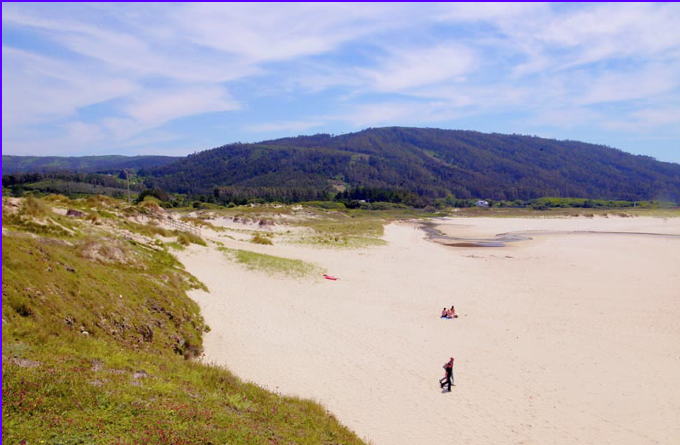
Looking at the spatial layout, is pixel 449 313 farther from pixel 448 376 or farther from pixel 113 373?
pixel 113 373

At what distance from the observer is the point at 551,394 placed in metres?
11.4

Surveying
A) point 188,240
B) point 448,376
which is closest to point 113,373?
point 448,376

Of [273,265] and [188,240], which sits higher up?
[188,240]

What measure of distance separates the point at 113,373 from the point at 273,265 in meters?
17.2

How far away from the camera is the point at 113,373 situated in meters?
7.72

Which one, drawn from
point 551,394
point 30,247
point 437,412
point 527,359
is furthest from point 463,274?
point 30,247

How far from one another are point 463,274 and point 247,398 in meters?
22.1

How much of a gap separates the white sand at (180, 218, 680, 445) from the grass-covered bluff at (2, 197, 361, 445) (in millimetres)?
1912

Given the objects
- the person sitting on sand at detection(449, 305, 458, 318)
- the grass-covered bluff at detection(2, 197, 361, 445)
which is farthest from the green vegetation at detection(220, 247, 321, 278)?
the grass-covered bluff at detection(2, 197, 361, 445)

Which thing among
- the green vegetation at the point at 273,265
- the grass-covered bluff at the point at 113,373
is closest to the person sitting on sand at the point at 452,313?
the green vegetation at the point at 273,265

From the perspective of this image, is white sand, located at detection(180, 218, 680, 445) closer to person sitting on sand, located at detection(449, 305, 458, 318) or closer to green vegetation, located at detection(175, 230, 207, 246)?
person sitting on sand, located at detection(449, 305, 458, 318)

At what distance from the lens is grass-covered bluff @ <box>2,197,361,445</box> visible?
6.17 meters

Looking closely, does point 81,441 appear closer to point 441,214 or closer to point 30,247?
point 30,247

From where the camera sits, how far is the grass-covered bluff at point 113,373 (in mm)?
6172
